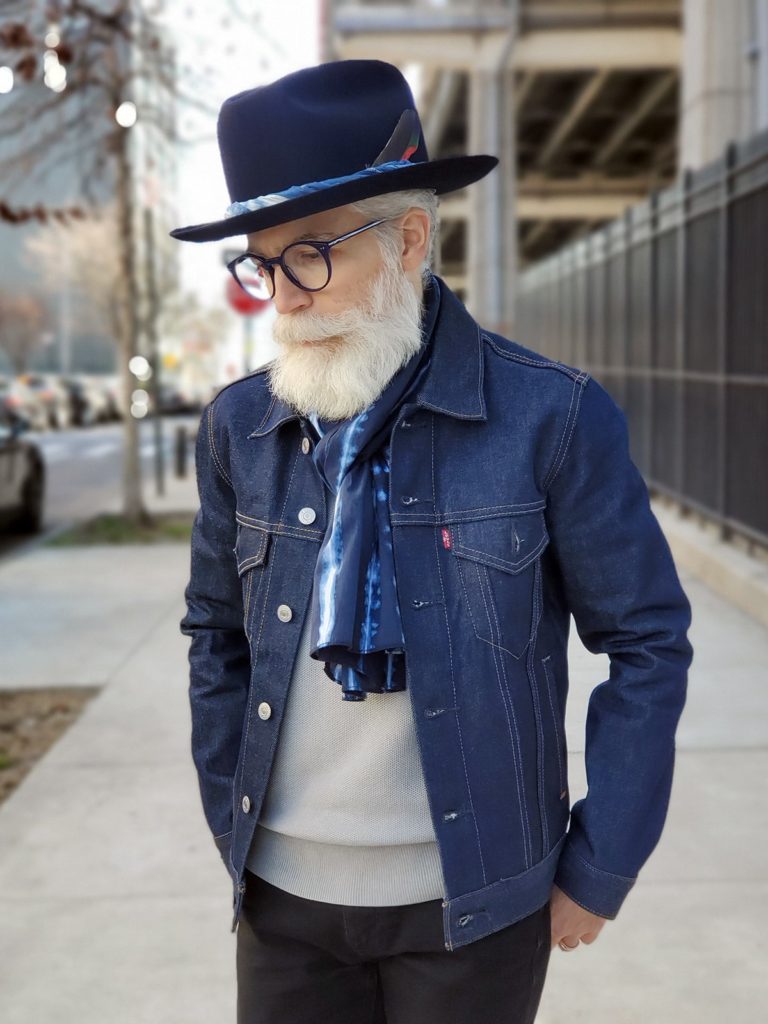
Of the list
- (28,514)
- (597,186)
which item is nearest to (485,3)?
(28,514)

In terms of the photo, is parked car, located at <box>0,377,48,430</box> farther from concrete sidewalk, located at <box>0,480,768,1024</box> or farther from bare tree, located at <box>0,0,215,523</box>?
concrete sidewalk, located at <box>0,480,768,1024</box>

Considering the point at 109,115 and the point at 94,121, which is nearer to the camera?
the point at 109,115

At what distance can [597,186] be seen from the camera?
4862cm

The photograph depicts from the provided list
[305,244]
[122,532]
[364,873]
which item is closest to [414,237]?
[305,244]

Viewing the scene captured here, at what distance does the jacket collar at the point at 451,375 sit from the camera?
187 centimetres

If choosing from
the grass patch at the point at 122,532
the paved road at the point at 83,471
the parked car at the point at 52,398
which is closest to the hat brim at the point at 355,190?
the grass patch at the point at 122,532

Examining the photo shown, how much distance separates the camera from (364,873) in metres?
1.88

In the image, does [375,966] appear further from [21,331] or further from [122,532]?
[21,331]

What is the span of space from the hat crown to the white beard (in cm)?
17

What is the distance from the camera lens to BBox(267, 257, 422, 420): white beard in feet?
6.22

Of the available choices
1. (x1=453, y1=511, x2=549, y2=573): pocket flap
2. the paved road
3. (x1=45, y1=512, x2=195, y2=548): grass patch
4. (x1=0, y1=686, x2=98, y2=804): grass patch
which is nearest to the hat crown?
(x1=453, y1=511, x2=549, y2=573): pocket flap

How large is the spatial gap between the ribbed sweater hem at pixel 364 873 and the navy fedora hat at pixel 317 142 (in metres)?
0.90

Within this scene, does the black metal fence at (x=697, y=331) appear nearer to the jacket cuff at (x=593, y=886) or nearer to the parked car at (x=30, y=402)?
the jacket cuff at (x=593, y=886)

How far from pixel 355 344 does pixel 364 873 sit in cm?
76
